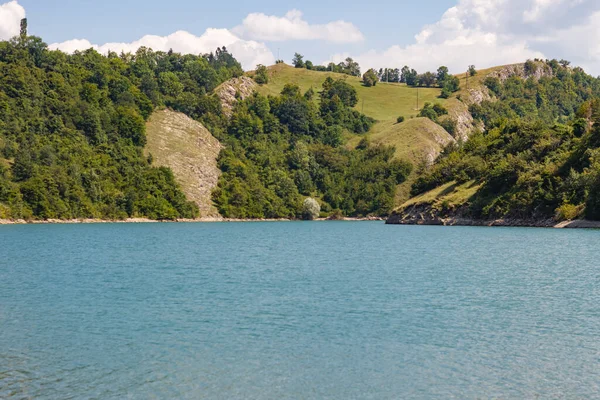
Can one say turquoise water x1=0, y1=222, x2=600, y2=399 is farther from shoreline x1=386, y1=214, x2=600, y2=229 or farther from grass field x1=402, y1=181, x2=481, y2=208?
grass field x1=402, y1=181, x2=481, y2=208

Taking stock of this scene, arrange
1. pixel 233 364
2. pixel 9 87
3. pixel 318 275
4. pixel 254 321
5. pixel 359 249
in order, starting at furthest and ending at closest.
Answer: pixel 9 87
pixel 359 249
pixel 318 275
pixel 254 321
pixel 233 364

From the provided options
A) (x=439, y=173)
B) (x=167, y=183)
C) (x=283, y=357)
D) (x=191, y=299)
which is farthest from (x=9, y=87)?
(x=283, y=357)

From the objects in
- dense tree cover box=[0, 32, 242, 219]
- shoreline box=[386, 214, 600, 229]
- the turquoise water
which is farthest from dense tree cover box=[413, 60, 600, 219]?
dense tree cover box=[0, 32, 242, 219]

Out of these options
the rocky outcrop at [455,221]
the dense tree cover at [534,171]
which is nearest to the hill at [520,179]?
the dense tree cover at [534,171]

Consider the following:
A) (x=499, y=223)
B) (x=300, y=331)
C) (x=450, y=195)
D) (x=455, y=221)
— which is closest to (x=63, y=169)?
(x=450, y=195)

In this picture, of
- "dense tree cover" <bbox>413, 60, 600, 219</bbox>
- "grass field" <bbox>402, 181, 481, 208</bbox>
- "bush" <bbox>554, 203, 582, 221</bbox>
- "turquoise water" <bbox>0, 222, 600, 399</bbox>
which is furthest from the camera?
"grass field" <bbox>402, 181, 481, 208</bbox>

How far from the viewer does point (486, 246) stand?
79.7 metres

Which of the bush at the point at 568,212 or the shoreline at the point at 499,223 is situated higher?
the bush at the point at 568,212

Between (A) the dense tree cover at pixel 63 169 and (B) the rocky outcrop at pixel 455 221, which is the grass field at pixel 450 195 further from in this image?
(A) the dense tree cover at pixel 63 169

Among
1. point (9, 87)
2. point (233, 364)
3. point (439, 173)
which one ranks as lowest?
point (233, 364)

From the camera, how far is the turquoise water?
21609 millimetres

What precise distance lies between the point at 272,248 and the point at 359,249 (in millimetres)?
10700

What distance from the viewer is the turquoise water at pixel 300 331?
2161 cm

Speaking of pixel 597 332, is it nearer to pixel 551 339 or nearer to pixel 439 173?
pixel 551 339
